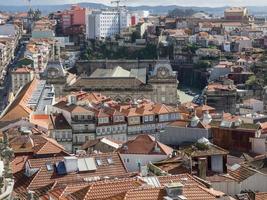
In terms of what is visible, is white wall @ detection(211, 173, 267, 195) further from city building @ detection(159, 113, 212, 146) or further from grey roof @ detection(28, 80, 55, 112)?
grey roof @ detection(28, 80, 55, 112)

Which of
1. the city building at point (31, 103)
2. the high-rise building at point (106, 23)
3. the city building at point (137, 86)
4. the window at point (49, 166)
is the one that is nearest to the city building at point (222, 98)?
the city building at point (137, 86)

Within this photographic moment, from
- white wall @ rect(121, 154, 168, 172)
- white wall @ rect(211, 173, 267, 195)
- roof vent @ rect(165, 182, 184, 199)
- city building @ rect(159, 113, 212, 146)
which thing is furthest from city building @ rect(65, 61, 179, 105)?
roof vent @ rect(165, 182, 184, 199)

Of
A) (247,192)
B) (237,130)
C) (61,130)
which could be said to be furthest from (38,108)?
(247,192)

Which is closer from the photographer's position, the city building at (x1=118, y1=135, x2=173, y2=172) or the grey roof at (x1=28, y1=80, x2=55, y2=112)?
the city building at (x1=118, y1=135, x2=173, y2=172)

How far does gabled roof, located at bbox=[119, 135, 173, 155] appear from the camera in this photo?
105ft

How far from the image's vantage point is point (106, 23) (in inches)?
5413

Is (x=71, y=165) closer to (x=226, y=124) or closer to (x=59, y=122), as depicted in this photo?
(x=226, y=124)

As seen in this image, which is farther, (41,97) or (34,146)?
(41,97)

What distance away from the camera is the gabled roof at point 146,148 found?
32.1m

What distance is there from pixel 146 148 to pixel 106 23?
106 m

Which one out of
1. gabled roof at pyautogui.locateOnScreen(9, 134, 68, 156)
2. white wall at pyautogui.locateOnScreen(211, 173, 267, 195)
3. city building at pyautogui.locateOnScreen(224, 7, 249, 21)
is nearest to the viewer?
white wall at pyautogui.locateOnScreen(211, 173, 267, 195)

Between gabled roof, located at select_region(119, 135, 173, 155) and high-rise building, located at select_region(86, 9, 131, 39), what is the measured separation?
98.4 m

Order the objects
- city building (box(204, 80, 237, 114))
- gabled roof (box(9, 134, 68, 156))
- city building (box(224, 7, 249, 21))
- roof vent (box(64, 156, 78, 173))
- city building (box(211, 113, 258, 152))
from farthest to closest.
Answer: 1. city building (box(224, 7, 249, 21))
2. city building (box(204, 80, 237, 114))
3. city building (box(211, 113, 258, 152))
4. gabled roof (box(9, 134, 68, 156))
5. roof vent (box(64, 156, 78, 173))

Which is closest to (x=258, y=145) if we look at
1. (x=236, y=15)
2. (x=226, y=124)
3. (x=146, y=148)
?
(x=226, y=124)
